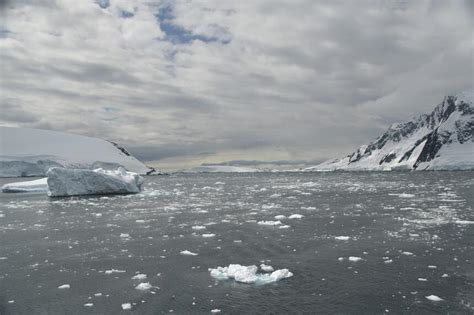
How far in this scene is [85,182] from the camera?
40.2m

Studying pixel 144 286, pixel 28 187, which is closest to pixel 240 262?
pixel 144 286

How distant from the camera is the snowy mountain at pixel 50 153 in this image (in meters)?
120

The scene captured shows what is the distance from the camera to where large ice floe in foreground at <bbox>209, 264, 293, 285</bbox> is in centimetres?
1012

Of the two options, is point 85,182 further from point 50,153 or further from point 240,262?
point 50,153

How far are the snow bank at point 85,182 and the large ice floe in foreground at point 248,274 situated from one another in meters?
32.2

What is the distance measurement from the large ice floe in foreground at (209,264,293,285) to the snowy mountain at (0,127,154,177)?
120310 mm

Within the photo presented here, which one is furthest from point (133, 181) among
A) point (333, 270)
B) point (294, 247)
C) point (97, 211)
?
point (333, 270)

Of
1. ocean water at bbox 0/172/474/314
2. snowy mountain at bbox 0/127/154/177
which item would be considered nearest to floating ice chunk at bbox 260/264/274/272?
ocean water at bbox 0/172/474/314

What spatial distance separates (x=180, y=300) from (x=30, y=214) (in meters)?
20.5

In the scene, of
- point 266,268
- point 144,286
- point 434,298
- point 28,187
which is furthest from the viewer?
point 28,187

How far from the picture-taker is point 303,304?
854 centimetres

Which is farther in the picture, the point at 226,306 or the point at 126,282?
the point at 126,282

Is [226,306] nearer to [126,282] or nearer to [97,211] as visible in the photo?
[126,282]

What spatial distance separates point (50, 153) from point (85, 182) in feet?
315
